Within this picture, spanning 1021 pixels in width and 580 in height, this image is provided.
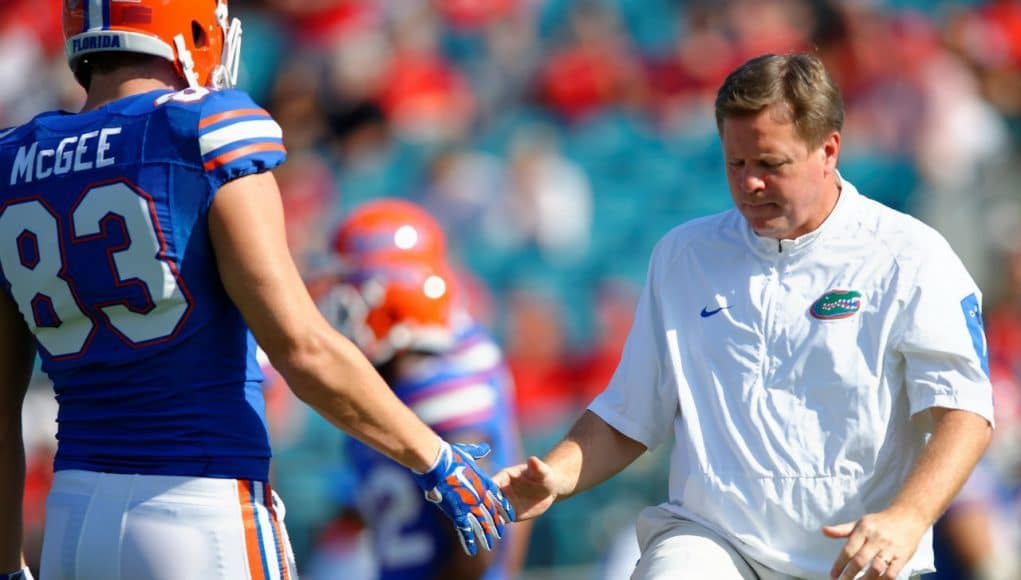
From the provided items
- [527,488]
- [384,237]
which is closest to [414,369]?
[384,237]

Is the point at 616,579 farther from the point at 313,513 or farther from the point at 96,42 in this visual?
the point at 96,42

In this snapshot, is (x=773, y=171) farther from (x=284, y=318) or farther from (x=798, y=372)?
(x=284, y=318)

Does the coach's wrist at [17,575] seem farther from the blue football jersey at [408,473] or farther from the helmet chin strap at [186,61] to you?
the blue football jersey at [408,473]

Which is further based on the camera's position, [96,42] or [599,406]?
[599,406]

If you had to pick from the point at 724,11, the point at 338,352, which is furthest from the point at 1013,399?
the point at 338,352

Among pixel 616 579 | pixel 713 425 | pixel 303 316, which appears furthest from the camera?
pixel 616 579

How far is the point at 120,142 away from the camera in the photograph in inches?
110

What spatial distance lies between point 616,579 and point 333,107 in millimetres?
4378

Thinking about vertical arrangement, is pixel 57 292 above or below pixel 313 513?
above

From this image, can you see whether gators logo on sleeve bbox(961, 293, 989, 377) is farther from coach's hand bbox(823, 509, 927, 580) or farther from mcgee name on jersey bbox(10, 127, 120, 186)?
mcgee name on jersey bbox(10, 127, 120, 186)

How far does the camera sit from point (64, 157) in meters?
2.84

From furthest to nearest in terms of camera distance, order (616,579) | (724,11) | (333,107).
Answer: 1. (724,11)
2. (333,107)
3. (616,579)

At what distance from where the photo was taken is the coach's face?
3188 mm

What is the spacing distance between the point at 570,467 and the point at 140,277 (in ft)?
3.76
